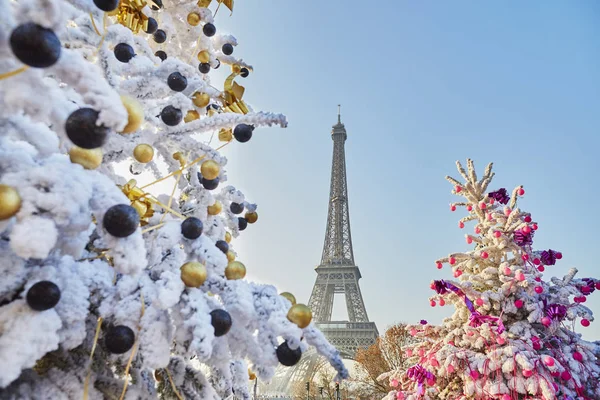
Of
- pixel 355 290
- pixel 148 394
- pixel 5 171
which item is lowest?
pixel 148 394

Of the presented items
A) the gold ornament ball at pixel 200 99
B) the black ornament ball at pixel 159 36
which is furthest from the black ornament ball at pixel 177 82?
the black ornament ball at pixel 159 36

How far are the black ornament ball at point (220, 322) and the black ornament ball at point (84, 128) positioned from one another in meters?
0.43

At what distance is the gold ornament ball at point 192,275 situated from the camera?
2.76 ft

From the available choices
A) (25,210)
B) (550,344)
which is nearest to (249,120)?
(25,210)

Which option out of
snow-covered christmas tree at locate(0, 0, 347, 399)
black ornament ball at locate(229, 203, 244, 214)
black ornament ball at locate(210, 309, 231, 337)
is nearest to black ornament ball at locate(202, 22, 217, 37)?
snow-covered christmas tree at locate(0, 0, 347, 399)

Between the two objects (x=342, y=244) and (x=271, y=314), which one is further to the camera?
(x=342, y=244)

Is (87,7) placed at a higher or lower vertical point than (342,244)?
lower

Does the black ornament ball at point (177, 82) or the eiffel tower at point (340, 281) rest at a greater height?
the eiffel tower at point (340, 281)

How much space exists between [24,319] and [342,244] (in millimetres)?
25318

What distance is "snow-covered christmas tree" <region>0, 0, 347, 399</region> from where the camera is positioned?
623 millimetres

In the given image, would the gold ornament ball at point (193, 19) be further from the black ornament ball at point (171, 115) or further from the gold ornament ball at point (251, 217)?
the black ornament ball at point (171, 115)

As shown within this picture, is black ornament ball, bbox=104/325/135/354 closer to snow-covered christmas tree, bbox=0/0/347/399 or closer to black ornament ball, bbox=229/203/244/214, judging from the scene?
snow-covered christmas tree, bbox=0/0/347/399

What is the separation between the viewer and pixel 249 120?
1040mm

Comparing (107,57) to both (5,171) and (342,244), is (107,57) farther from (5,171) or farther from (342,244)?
(342,244)
